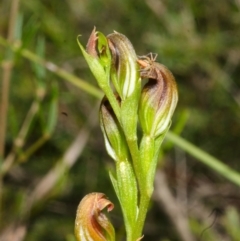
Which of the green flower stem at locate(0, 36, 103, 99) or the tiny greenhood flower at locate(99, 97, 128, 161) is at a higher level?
the tiny greenhood flower at locate(99, 97, 128, 161)

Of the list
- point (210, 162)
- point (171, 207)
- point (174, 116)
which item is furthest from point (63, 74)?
point (174, 116)

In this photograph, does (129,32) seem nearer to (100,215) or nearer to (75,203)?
(75,203)

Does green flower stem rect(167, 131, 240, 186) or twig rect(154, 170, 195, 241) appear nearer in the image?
green flower stem rect(167, 131, 240, 186)

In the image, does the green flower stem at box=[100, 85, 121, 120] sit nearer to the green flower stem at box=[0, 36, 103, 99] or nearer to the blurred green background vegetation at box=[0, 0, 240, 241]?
the green flower stem at box=[0, 36, 103, 99]

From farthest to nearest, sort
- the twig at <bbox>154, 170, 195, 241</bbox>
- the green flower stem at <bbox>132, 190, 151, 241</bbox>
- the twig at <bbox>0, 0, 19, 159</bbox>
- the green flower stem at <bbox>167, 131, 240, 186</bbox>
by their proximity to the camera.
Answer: the twig at <bbox>154, 170, 195, 241</bbox>
the twig at <bbox>0, 0, 19, 159</bbox>
the green flower stem at <bbox>167, 131, 240, 186</bbox>
the green flower stem at <bbox>132, 190, 151, 241</bbox>

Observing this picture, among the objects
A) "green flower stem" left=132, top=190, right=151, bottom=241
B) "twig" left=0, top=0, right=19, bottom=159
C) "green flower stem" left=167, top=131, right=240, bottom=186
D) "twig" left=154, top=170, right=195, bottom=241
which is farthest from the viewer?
"twig" left=154, top=170, right=195, bottom=241

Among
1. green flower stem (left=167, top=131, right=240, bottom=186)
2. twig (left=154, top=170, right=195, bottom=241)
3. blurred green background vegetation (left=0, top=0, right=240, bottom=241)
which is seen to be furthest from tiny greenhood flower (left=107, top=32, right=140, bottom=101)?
twig (left=154, top=170, right=195, bottom=241)

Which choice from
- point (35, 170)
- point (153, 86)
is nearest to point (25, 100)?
point (35, 170)
